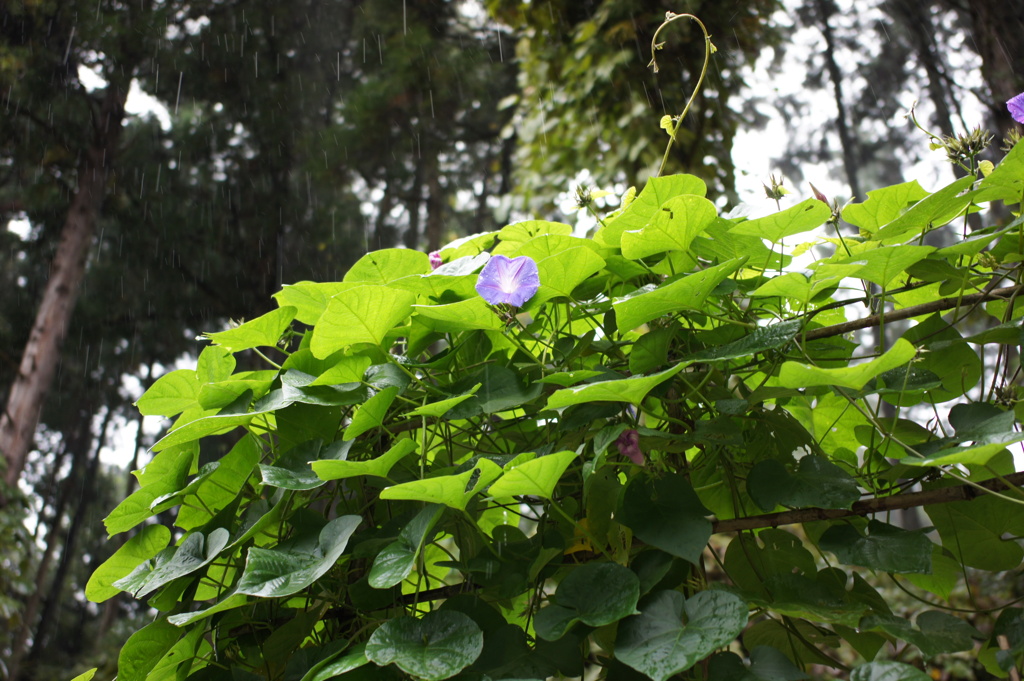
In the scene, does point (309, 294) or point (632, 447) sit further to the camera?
point (309, 294)

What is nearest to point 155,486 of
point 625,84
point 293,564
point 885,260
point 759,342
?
point 293,564

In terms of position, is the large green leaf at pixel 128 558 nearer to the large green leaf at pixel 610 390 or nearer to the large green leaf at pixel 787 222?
the large green leaf at pixel 610 390

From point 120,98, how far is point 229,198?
1.35 metres

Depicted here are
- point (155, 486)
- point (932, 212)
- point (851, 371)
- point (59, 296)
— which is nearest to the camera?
point (851, 371)

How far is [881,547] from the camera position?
49 centimetres

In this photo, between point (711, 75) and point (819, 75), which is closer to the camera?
point (711, 75)

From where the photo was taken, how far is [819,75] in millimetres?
11109

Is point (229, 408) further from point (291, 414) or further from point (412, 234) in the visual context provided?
point (412, 234)

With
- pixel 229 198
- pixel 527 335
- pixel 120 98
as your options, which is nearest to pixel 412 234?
pixel 229 198

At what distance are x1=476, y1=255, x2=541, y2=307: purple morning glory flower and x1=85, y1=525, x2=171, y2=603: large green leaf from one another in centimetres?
40

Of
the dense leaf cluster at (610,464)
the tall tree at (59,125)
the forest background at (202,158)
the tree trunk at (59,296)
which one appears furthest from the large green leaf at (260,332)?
the tall tree at (59,125)

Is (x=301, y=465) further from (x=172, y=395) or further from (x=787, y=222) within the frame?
(x=787, y=222)

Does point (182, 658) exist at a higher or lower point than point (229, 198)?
lower

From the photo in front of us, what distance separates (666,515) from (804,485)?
0.33 feet
